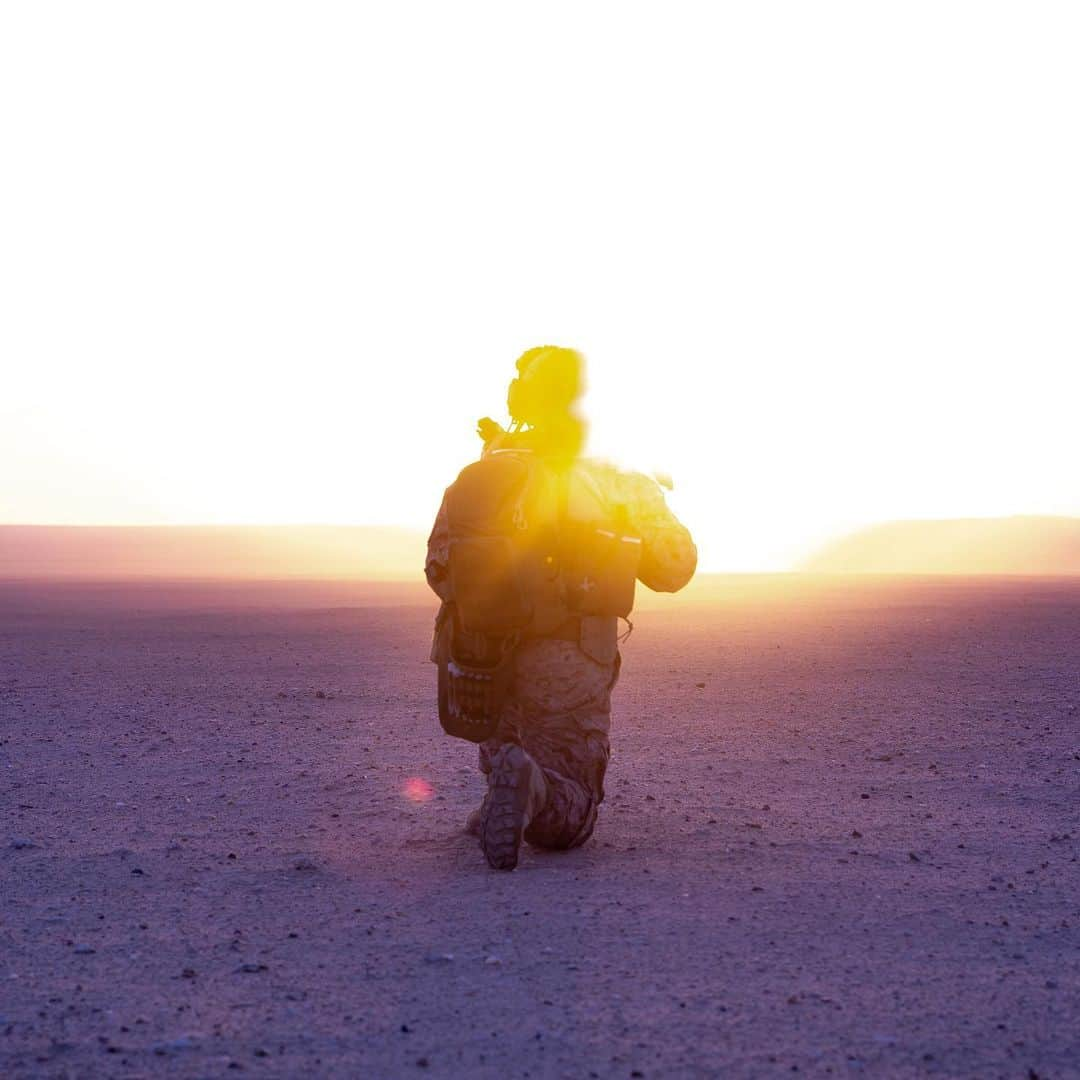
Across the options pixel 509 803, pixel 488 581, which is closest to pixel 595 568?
pixel 488 581

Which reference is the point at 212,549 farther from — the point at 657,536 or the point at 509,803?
the point at 509,803

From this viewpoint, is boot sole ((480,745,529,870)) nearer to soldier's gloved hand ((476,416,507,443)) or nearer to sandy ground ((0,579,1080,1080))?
sandy ground ((0,579,1080,1080))

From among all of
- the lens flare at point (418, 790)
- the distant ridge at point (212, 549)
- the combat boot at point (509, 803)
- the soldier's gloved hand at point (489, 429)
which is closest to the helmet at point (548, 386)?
the soldier's gloved hand at point (489, 429)

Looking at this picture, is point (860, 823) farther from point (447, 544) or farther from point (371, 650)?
point (371, 650)

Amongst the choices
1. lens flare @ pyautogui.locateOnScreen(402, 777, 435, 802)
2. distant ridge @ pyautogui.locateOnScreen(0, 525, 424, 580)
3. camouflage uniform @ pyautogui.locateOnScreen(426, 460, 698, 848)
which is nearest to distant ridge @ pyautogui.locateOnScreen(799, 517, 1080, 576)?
distant ridge @ pyautogui.locateOnScreen(0, 525, 424, 580)

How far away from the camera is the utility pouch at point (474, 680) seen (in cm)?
610

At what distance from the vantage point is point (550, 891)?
559 cm

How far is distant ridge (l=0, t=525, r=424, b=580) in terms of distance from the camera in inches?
2141

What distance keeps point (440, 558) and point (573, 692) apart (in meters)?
0.81

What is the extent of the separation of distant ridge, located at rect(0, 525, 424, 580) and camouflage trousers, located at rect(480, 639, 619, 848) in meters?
36.9

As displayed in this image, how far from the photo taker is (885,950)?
15.9 ft

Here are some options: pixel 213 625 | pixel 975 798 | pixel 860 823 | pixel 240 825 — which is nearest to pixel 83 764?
pixel 240 825

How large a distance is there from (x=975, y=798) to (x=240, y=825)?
12.3 feet

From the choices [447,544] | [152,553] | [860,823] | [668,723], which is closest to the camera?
[447,544]
